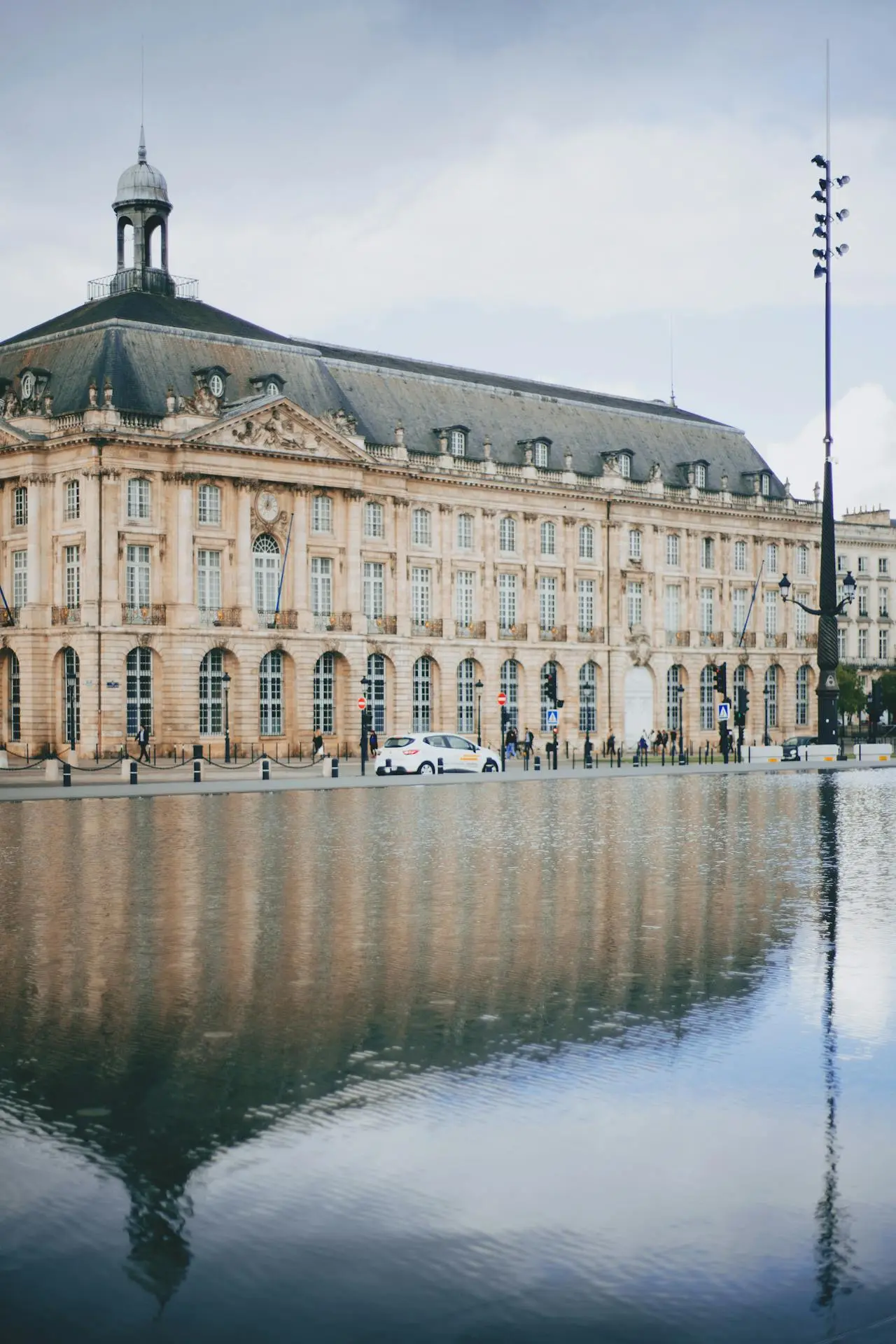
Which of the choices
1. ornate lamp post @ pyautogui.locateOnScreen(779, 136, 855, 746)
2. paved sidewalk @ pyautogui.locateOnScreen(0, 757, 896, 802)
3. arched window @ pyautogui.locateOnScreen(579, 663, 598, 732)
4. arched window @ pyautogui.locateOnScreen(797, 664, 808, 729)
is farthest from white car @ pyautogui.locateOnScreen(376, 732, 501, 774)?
arched window @ pyautogui.locateOnScreen(797, 664, 808, 729)

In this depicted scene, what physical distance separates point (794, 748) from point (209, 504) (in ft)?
91.0

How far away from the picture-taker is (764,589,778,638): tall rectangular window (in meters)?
97.1

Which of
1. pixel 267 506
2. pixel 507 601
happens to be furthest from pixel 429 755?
pixel 507 601

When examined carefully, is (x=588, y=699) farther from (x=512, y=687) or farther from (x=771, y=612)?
(x=771, y=612)

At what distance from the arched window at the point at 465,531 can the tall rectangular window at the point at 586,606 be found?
25.9 feet

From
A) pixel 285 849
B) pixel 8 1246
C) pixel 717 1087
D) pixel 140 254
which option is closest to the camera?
pixel 8 1246

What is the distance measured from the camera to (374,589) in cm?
7781

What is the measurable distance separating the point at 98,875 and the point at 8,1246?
1421 centimetres

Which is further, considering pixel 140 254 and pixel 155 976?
pixel 140 254

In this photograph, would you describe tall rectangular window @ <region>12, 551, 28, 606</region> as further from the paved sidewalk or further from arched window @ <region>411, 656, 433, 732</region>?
arched window @ <region>411, 656, 433, 732</region>

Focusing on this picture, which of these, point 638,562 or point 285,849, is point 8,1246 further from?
point 638,562

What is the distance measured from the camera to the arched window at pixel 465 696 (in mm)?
81688

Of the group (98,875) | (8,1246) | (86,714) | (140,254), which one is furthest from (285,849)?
(140,254)

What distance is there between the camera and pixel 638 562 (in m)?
90.0
